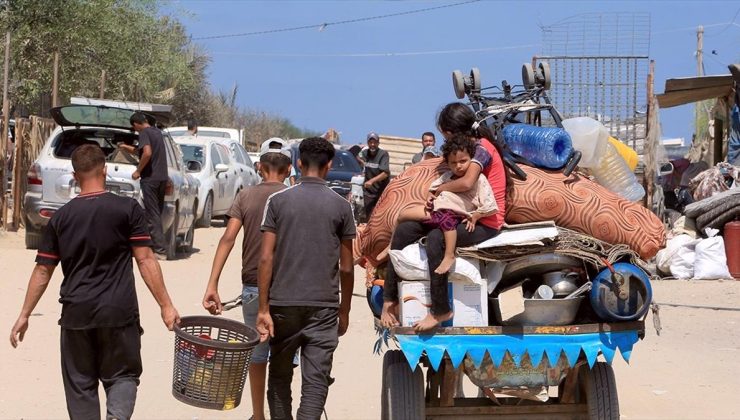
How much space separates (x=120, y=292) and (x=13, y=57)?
828 inches

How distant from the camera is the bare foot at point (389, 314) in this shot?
6.33 meters

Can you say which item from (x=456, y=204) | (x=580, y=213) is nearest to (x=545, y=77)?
(x=580, y=213)

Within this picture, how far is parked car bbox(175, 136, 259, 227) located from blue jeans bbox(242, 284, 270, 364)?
12.6 m

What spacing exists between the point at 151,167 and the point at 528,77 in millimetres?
8547

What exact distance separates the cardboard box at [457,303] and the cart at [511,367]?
6cm

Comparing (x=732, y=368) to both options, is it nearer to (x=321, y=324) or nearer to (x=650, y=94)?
(x=321, y=324)

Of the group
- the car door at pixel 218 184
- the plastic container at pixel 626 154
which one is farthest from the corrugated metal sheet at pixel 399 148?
the plastic container at pixel 626 154

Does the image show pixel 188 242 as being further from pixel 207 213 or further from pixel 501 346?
pixel 501 346

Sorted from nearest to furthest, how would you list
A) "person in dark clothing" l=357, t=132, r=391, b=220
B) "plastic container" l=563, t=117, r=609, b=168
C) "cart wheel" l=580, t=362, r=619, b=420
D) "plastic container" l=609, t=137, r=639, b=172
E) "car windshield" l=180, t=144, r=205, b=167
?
"cart wheel" l=580, t=362, r=619, b=420, "plastic container" l=563, t=117, r=609, b=168, "plastic container" l=609, t=137, r=639, b=172, "person in dark clothing" l=357, t=132, r=391, b=220, "car windshield" l=180, t=144, r=205, b=167

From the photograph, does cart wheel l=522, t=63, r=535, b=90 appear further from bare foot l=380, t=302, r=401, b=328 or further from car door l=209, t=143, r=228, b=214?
car door l=209, t=143, r=228, b=214

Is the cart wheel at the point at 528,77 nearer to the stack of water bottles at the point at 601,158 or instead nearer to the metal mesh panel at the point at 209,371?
the stack of water bottles at the point at 601,158

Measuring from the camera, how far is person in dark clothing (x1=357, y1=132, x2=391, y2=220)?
16.9m

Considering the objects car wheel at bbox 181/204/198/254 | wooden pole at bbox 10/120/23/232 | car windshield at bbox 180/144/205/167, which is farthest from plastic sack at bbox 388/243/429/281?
car windshield at bbox 180/144/205/167

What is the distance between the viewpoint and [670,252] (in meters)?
15.3
